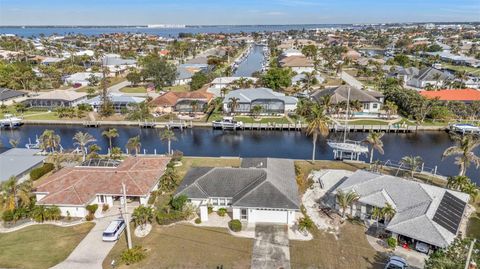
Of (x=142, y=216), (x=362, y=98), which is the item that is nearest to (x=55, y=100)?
(x=142, y=216)

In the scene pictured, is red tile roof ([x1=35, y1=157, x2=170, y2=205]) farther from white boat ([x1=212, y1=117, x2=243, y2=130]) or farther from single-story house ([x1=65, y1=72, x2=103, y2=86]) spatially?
single-story house ([x1=65, y1=72, x2=103, y2=86])

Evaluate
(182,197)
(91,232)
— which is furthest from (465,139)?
(91,232)

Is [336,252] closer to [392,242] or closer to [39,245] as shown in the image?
[392,242]

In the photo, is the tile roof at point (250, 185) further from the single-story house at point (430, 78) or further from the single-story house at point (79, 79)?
the single-story house at point (79, 79)

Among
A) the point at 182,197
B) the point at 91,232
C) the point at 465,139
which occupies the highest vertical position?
the point at 465,139

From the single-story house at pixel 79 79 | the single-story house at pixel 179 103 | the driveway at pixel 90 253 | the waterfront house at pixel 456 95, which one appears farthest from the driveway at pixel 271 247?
the single-story house at pixel 79 79

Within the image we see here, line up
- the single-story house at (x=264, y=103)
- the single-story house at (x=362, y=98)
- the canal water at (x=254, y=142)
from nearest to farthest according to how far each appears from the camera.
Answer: the canal water at (x=254, y=142) < the single-story house at (x=362, y=98) < the single-story house at (x=264, y=103)

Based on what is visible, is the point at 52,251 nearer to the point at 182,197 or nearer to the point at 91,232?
the point at 91,232
